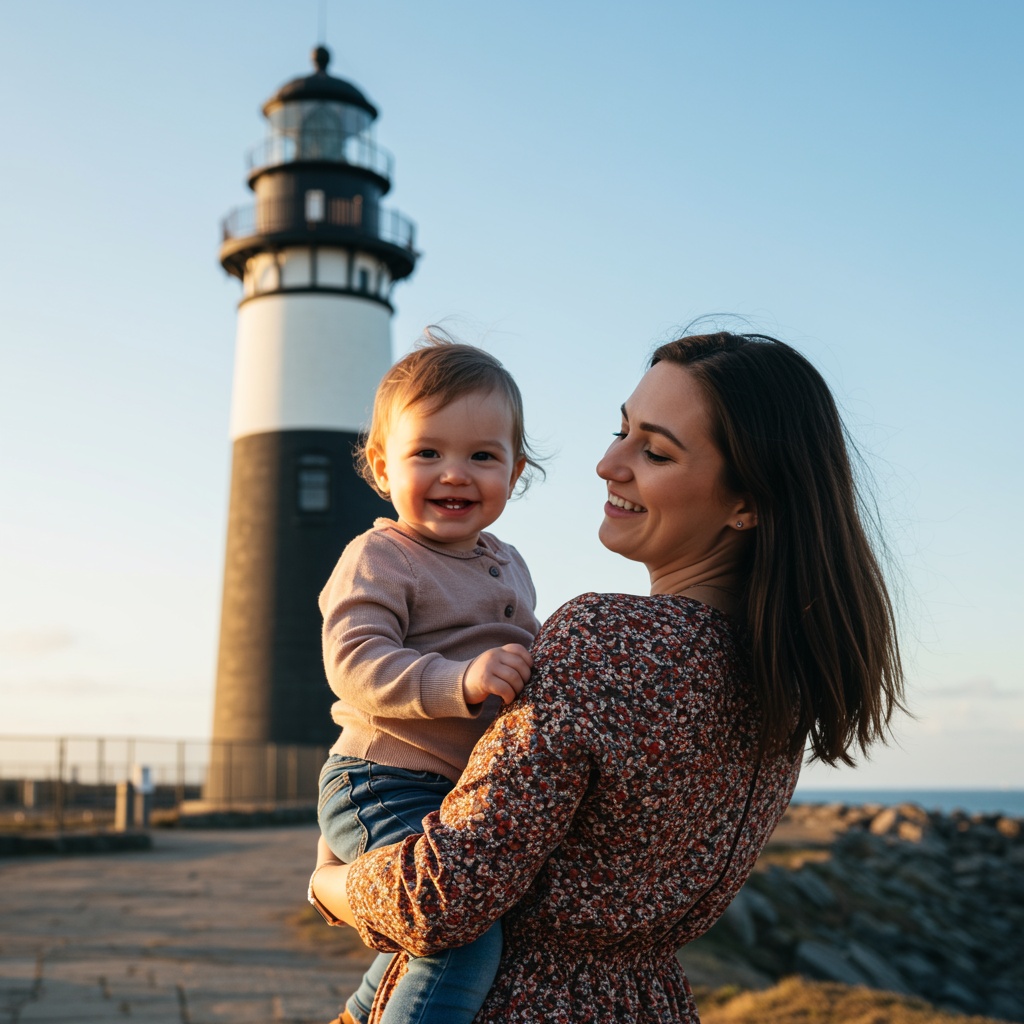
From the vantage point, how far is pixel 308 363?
1858cm

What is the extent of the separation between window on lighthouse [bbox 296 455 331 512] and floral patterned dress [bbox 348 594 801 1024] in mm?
16706

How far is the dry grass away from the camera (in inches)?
230

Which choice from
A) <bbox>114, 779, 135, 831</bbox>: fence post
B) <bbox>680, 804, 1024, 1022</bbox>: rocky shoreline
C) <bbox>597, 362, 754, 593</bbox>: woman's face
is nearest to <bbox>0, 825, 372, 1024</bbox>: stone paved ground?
<bbox>680, 804, 1024, 1022</bbox>: rocky shoreline

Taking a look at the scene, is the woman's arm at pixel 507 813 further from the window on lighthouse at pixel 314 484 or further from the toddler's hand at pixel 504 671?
the window on lighthouse at pixel 314 484

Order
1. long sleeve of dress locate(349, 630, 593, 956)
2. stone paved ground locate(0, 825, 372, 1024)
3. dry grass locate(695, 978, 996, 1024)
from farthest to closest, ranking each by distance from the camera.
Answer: stone paved ground locate(0, 825, 372, 1024) → dry grass locate(695, 978, 996, 1024) → long sleeve of dress locate(349, 630, 593, 956)

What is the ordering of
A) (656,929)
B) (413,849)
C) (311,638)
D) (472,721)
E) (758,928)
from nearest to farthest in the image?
(413,849) < (656,929) < (472,721) < (758,928) < (311,638)

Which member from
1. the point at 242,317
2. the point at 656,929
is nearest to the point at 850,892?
the point at 242,317

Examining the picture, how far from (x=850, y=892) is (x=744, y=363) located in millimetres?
13783

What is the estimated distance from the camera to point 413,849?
1789mm

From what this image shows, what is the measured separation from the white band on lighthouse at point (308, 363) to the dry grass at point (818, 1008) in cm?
1297

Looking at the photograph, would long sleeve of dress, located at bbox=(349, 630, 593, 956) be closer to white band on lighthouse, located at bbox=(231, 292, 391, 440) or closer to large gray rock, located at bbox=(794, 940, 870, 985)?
large gray rock, located at bbox=(794, 940, 870, 985)

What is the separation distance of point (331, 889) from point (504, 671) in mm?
585

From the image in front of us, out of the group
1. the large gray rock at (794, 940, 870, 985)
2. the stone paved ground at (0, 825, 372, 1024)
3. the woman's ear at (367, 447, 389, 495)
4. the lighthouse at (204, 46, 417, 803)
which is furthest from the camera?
the lighthouse at (204, 46, 417, 803)

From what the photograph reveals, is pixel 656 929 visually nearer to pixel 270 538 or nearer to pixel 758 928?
pixel 758 928
